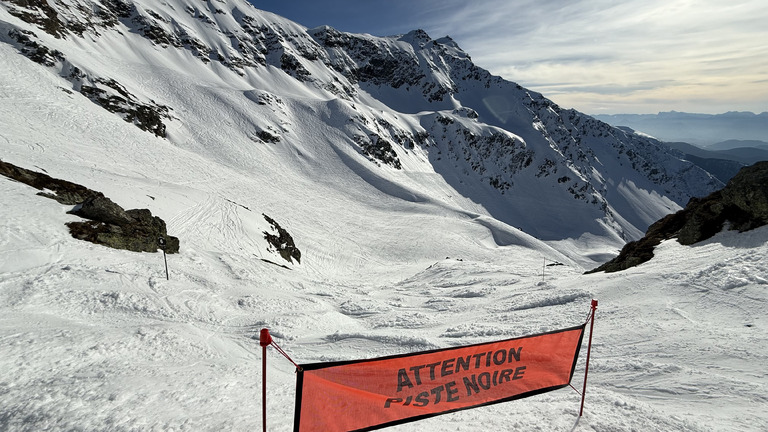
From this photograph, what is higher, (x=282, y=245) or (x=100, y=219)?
(x=100, y=219)

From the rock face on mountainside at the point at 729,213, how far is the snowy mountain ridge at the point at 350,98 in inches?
1920

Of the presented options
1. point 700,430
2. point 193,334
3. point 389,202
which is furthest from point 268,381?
point 389,202

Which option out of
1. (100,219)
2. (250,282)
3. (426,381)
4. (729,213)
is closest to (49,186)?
(100,219)

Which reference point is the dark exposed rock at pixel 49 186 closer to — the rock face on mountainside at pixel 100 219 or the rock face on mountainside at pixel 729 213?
the rock face on mountainside at pixel 100 219

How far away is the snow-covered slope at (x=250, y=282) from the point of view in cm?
603

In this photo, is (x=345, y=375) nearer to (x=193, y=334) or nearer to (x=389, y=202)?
(x=193, y=334)

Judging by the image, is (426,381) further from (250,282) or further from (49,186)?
(49,186)

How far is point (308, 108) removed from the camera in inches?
Answer: 3091

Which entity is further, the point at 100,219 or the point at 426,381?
the point at 100,219

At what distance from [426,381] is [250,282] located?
12.7m

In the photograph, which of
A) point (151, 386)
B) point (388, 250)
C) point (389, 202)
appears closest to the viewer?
point (151, 386)

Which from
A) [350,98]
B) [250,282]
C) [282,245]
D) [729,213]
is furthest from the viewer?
[350,98]

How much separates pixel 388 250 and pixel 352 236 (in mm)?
4996

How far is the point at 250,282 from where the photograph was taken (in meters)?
15.4
